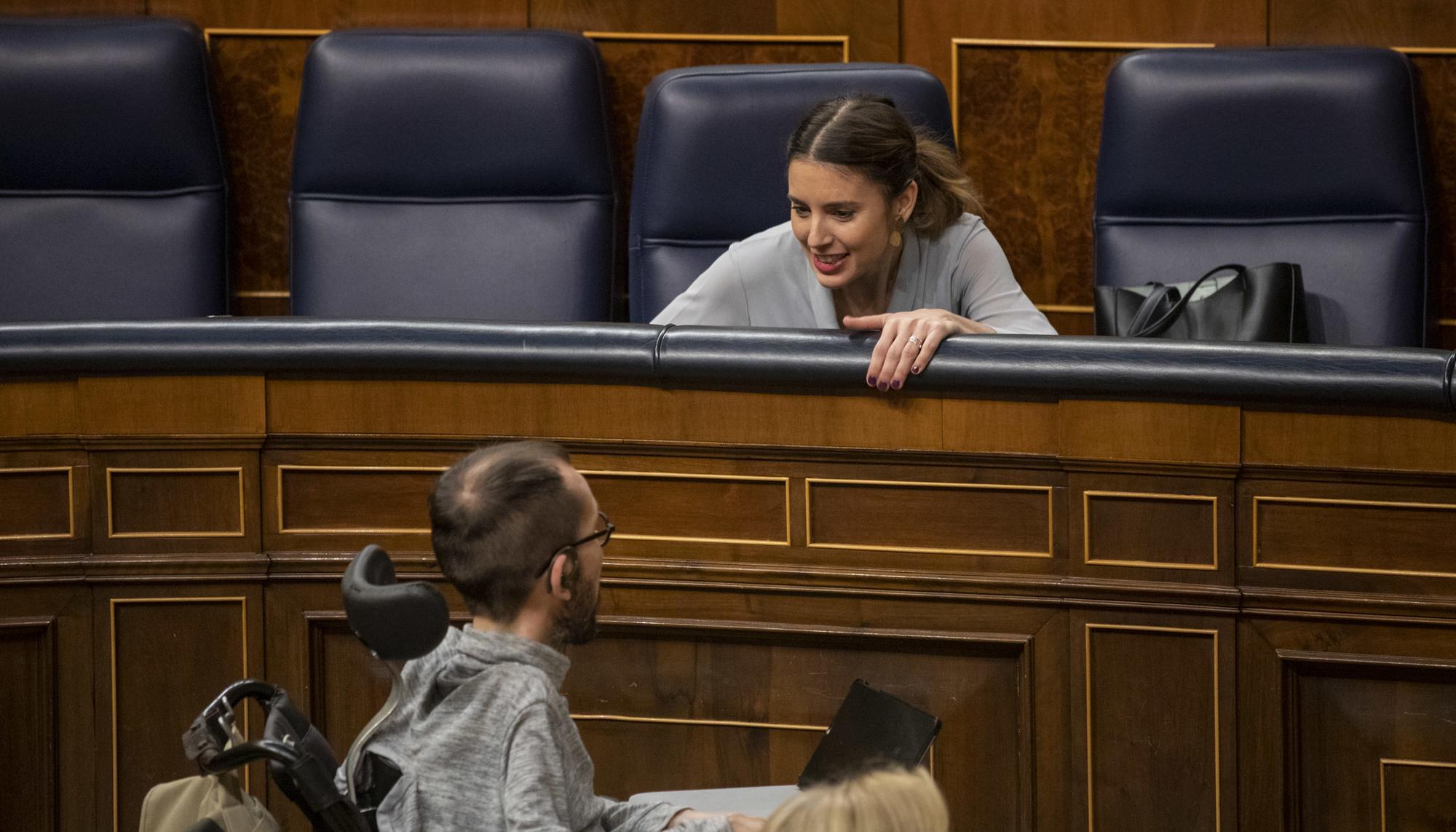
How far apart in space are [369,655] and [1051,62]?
162cm

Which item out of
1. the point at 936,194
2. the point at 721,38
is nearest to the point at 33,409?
the point at 936,194

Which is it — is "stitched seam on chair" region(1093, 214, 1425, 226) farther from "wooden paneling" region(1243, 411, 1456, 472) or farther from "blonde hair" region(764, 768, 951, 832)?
"blonde hair" region(764, 768, 951, 832)

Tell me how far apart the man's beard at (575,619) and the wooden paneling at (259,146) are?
1.81 meters

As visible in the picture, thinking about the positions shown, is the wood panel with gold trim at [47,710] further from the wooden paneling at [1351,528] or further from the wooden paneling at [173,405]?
the wooden paneling at [1351,528]

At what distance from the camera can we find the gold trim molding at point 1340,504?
144 cm

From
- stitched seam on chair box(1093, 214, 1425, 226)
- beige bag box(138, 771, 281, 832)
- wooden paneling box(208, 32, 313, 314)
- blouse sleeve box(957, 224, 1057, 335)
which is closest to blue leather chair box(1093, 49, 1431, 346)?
stitched seam on chair box(1093, 214, 1425, 226)

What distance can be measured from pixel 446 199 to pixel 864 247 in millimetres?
906

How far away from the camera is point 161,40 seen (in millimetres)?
2584

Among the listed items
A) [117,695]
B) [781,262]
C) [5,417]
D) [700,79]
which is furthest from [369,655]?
[700,79]

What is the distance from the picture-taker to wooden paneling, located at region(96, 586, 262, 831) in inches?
69.4

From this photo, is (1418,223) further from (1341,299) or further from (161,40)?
(161,40)

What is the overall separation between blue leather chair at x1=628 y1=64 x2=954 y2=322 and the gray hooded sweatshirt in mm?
1334

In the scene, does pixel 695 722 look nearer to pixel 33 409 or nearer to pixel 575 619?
pixel 575 619

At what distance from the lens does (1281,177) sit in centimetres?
237
